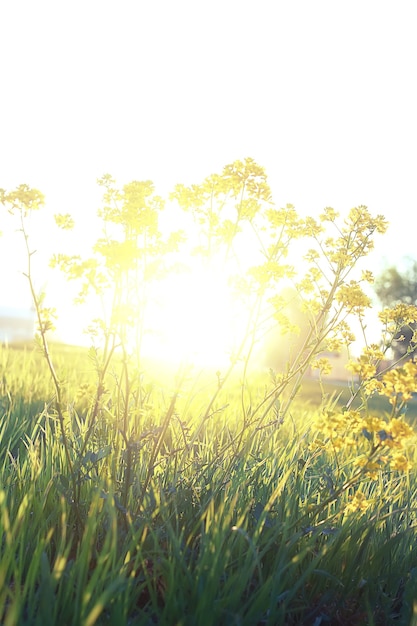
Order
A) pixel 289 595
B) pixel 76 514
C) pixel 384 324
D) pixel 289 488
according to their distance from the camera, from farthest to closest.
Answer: pixel 384 324 < pixel 289 488 < pixel 76 514 < pixel 289 595

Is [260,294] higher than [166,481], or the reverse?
[260,294]

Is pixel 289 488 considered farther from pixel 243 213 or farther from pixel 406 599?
pixel 243 213

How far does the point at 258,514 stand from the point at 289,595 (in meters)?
0.47

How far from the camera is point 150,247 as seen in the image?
2.96 meters

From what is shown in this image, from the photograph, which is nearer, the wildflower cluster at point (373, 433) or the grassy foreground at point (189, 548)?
the grassy foreground at point (189, 548)

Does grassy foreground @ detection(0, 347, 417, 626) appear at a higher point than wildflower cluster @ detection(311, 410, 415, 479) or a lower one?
lower

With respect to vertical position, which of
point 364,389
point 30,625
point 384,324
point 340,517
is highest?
point 384,324

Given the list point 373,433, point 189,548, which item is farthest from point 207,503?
point 373,433

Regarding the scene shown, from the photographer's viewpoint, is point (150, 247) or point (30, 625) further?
point (150, 247)

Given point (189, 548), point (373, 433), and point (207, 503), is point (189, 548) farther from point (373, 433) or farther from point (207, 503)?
point (373, 433)

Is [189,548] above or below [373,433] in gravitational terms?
below

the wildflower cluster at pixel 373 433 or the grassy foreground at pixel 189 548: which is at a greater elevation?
the wildflower cluster at pixel 373 433

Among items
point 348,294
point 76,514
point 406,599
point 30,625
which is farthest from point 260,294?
point 30,625

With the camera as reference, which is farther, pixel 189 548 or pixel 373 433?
pixel 189 548
